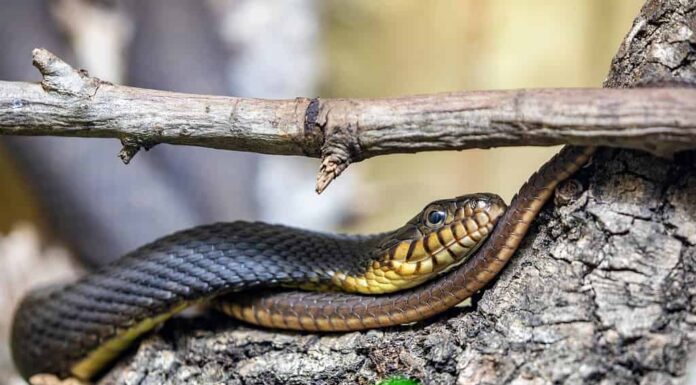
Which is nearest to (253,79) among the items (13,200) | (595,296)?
(13,200)

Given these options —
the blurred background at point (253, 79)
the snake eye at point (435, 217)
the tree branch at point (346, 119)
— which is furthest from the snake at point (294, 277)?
the blurred background at point (253, 79)

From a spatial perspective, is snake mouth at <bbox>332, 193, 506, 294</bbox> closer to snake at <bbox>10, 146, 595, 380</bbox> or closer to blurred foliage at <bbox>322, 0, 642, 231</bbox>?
snake at <bbox>10, 146, 595, 380</bbox>

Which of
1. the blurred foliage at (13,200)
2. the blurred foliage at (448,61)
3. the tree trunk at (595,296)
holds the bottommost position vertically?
the tree trunk at (595,296)


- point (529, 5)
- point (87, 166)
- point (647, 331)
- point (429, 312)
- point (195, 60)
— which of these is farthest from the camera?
point (529, 5)

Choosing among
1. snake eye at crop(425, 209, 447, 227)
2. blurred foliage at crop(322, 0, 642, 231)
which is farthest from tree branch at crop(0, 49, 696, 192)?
blurred foliage at crop(322, 0, 642, 231)

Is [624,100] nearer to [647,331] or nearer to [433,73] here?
[647,331]

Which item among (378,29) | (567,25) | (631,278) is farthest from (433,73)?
(631,278)

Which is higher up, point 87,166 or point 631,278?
point 87,166

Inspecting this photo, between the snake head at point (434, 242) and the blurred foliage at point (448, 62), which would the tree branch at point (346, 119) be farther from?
the blurred foliage at point (448, 62)
